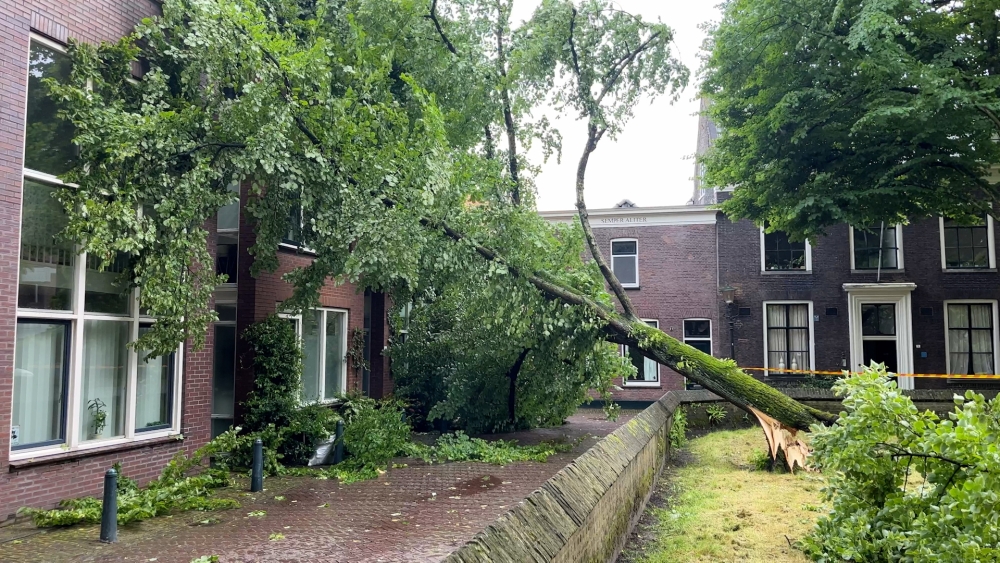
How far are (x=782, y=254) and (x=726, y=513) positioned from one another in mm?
16572

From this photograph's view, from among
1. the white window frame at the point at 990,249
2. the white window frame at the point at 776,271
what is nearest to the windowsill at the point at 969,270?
the white window frame at the point at 990,249

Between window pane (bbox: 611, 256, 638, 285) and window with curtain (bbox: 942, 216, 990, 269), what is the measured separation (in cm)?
1001

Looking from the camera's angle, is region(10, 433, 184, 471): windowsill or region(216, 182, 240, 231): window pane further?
region(216, 182, 240, 231): window pane

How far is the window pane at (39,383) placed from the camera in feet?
24.8

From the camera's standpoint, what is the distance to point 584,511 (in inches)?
217

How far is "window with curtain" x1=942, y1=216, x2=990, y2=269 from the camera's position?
2297 centimetres

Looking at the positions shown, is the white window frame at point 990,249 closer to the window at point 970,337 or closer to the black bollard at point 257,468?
the window at point 970,337

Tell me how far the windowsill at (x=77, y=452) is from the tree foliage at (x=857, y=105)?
1233 cm

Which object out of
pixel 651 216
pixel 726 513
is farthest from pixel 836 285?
pixel 726 513

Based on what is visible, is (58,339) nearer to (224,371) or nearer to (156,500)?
(156,500)

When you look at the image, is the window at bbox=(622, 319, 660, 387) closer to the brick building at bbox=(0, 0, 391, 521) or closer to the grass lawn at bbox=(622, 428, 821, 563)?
the grass lawn at bbox=(622, 428, 821, 563)

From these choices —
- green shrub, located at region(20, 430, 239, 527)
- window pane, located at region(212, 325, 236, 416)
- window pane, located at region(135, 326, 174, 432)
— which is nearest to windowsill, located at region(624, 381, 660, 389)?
window pane, located at region(212, 325, 236, 416)

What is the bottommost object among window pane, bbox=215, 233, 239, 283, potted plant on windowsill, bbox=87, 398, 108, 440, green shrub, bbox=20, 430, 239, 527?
green shrub, bbox=20, 430, 239, 527

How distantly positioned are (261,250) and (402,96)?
13.4 feet
